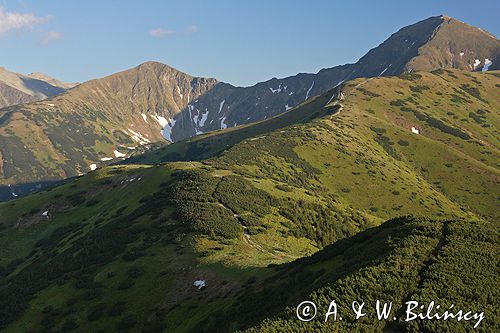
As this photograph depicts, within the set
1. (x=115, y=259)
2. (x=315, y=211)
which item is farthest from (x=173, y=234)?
(x=315, y=211)

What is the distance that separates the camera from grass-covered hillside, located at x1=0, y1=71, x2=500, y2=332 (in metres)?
38.2

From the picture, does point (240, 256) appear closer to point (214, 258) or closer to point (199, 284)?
point (214, 258)

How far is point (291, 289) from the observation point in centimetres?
4653

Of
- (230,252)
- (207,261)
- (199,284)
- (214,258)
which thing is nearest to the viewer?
(199,284)

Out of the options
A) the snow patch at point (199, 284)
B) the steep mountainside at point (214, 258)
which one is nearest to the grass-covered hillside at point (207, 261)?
the steep mountainside at point (214, 258)

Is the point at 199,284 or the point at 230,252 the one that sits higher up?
the point at 230,252

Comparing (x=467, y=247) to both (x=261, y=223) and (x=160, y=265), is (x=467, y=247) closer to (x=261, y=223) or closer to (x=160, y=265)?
(x=160, y=265)

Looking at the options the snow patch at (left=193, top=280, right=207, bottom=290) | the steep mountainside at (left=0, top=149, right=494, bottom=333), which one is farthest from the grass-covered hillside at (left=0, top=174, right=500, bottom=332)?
the snow patch at (left=193, top=280, right=207, bottom=290)

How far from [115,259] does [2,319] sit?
22179 mm

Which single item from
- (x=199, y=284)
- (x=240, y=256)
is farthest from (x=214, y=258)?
(x=199, y=284)

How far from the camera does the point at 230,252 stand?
264 ft

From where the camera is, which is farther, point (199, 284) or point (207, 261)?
point (207, 261)

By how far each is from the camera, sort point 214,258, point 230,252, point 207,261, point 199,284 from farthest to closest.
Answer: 1. point 230,252
2. point 214,258
3. point 207,261
4. point 199,284

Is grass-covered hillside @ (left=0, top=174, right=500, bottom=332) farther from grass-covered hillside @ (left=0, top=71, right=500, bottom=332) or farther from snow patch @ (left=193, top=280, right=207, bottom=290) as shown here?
snow patch @ (left=193, top=280, right=207, bottom=290)
